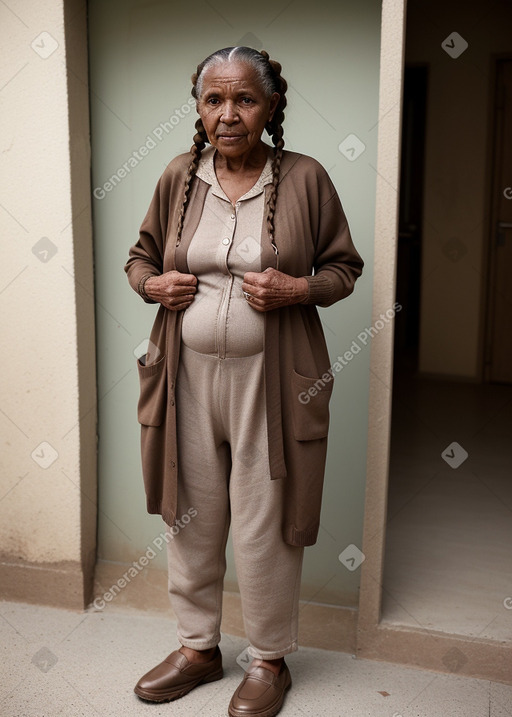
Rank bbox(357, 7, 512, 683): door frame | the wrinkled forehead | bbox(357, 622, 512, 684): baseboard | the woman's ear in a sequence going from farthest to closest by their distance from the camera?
bbox(357, 622, 512, 684): baseboard, bbox(357, 7, 512, 683): door frame, the woman's ear, the wrinkled forehead

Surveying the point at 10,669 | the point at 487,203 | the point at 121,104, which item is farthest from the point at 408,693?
the point at 487,203

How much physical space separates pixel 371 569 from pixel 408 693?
0.39m

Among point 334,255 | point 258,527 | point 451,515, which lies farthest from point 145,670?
point 451,515

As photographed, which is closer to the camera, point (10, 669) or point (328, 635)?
point (10, 669)

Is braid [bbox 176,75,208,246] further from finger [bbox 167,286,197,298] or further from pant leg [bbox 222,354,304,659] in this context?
pant leg [bbox 222,354,304,659]

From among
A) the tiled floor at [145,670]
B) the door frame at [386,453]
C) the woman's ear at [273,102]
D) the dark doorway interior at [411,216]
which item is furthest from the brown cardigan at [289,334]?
the dark doorway interior at [411,216]

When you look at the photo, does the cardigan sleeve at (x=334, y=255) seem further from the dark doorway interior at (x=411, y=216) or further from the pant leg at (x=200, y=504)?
the dark doorway interior at (x=411, y=216)

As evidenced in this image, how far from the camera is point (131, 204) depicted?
3045 millimetres

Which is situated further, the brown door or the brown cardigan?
the brown door

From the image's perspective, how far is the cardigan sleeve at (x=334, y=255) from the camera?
7.48 feet

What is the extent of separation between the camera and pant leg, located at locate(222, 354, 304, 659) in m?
2.30

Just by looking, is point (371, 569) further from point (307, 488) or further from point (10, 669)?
point (10, 669)

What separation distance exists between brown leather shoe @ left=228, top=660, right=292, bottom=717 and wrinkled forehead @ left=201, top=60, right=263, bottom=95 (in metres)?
1.66

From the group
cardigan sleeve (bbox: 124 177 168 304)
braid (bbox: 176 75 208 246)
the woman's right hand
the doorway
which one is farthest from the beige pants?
the doorway
